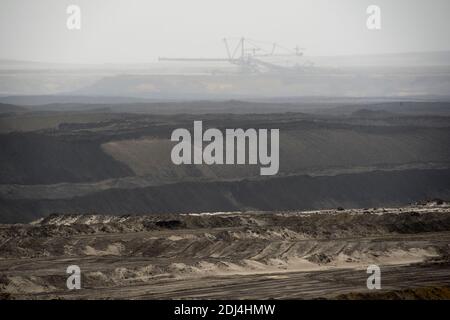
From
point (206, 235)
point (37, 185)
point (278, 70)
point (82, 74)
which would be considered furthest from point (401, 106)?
point (206, 235)

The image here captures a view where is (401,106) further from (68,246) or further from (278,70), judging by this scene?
(68,246)

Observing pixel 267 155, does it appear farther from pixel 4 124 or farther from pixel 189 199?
pixel 4 124

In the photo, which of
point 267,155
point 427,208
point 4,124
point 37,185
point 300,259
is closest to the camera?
point 300,259

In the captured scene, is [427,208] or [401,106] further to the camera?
[401,106]

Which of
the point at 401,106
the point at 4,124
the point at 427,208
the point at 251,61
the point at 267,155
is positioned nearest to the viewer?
the point at 427,208

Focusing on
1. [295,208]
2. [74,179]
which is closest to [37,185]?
[74,179]

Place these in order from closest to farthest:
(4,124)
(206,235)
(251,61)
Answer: (206,235), (4,124), (251,61)
